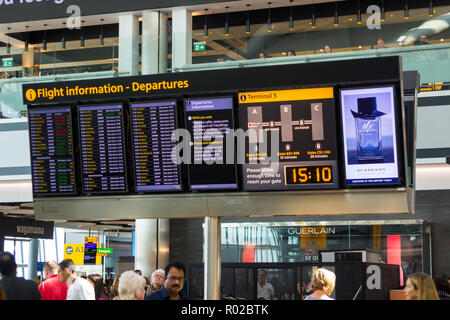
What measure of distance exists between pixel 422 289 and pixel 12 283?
9.94ft

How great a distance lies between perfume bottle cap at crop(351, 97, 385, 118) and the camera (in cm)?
611

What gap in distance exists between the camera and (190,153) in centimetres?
661

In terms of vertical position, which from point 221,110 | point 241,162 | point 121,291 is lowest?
point 121,291

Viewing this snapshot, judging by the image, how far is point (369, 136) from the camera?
20.2 feet

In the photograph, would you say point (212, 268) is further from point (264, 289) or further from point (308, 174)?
point (264, 289)

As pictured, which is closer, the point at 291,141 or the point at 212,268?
the point at 212,268

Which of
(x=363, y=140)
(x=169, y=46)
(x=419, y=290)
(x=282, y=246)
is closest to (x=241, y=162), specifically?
(x=363, y=140)

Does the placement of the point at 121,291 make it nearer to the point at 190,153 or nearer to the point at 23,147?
the point at 190,153

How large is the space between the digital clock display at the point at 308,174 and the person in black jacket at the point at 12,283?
2.42 m

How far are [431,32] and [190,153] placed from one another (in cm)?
730

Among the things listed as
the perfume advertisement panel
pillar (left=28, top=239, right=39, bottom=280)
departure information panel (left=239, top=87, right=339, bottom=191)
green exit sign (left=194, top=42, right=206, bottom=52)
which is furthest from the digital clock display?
pillar (left=28, top=239, right=39, bottom=280)

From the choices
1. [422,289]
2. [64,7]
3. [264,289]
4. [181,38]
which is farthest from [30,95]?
[64,7]

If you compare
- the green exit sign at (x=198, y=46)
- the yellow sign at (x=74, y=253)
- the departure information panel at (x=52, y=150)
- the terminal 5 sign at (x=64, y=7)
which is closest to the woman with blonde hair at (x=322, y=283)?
the departure information panel at (x=52, y=150)
